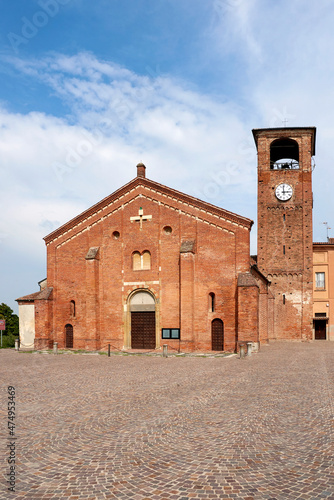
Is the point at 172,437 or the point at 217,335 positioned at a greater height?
the point at 172,437

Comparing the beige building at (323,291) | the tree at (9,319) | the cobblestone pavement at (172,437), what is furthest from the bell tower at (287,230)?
→ the tree at (9,319)

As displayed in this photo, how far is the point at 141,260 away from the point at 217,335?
6928 mm

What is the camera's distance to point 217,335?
24156mm

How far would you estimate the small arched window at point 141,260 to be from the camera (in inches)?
1037

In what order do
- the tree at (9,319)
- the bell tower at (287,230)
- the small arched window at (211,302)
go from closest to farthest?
the small arched window at (211,302) → the bell tower at (287,230) → the tree at (9,319)

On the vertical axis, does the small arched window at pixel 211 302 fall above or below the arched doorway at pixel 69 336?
above

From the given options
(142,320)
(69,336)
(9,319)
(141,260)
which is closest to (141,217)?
(141,260)

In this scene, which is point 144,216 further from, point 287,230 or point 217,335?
point 287,230

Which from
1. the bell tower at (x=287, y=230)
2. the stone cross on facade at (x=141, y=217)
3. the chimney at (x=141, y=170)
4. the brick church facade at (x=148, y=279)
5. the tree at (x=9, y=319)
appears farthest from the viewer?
the tree at (x=9, y=319)

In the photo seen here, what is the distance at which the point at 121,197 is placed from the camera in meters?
27.3

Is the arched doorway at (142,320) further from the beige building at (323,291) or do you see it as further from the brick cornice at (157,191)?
the beige building at (323,291)

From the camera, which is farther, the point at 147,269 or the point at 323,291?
the point at 323,291

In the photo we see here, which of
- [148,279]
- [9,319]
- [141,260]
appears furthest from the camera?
[9,319]

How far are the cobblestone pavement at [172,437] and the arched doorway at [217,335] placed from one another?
31.0ft
